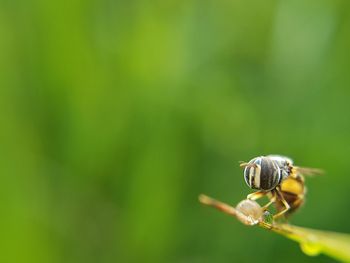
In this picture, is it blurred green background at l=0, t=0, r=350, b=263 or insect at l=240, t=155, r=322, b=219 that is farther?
blurred green background at l=0, t=0, r=350, b=263

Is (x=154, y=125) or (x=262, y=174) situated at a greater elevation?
(x=262, y=174)

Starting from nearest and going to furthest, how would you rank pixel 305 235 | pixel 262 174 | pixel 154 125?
pixel 305 235 → pixel 262 174 → pixel 154 125

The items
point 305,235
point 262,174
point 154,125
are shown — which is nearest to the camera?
point 305,235

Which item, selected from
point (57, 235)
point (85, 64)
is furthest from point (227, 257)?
point (85, 64)

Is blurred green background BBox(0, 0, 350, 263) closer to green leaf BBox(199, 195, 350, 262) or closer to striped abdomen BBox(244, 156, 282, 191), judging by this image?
striped abdomen BBox(244, 156, 282, 191)

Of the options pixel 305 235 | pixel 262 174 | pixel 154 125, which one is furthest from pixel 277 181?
pixel 154 125

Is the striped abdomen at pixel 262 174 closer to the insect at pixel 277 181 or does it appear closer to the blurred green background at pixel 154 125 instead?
the insect at pixel 277 181

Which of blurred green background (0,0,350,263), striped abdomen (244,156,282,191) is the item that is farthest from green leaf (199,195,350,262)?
blurred green background (0,0,350,263)

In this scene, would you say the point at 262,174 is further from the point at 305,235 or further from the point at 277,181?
the point at 305,235
